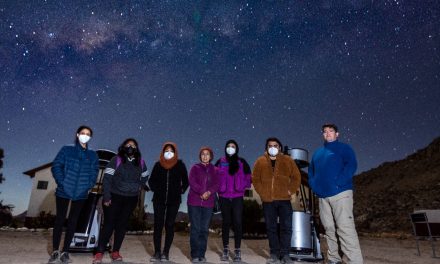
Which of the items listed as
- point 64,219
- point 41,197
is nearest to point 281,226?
point 64,219

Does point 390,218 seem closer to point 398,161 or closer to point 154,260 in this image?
point 154,260

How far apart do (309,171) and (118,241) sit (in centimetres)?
305

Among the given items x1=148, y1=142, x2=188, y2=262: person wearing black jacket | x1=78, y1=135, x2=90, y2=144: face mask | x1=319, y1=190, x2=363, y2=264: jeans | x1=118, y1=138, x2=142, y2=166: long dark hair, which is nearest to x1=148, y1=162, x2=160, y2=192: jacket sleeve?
x1=148, y1=142, x2=188, y2=262: person wearing black jacket

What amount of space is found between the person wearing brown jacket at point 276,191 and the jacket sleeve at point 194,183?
89cm

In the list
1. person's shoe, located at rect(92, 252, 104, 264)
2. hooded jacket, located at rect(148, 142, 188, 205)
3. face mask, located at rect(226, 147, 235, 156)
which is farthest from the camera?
face mask, located at rect(226, 147, 235, 156)

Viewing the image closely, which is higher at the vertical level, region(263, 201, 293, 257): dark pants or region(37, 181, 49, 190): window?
region(37, 181, 49, 190): window

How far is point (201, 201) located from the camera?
5148 millimetres

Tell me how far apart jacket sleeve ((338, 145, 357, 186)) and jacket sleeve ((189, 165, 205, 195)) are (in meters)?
2.05

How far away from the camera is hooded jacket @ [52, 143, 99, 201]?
4570mm

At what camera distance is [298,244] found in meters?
5.71

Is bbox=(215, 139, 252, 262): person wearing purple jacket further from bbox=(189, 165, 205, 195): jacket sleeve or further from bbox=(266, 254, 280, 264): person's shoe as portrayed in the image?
bbox=(266, 254, 280, 264): person's shoe

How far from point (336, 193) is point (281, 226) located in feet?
3.65

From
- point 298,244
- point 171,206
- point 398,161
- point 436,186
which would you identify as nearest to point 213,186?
point 171,206

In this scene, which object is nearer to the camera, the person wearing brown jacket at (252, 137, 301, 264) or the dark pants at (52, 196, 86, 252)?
the dark pants at (52, 196, 86, 252)
